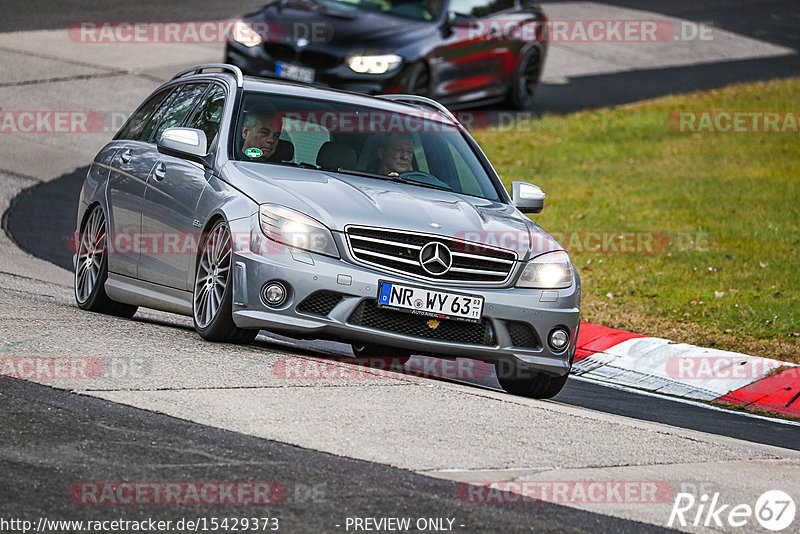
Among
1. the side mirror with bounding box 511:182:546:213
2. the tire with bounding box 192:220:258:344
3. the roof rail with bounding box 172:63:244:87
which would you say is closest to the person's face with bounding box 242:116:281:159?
the roof rail with bounding box 172:63:244:87

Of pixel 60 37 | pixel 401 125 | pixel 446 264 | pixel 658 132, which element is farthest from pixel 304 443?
pixel 60 37

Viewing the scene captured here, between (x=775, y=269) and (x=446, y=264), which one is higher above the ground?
(x=446, y=264)

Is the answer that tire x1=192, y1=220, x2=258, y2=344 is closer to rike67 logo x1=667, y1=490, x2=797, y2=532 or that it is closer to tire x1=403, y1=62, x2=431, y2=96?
rike67 logo x1=667, y1=490, x2=797, y2=532

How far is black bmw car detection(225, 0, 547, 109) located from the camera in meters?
17.5

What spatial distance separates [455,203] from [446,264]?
753 millimetres

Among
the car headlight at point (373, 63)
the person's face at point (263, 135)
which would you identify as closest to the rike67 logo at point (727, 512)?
the person's face at point (263, 135)

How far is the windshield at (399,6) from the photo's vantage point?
18.5 m

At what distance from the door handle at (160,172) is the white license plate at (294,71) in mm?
8351

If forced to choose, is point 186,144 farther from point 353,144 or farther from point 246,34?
point 246,34

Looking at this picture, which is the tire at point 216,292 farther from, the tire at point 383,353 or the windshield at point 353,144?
the tire at point 383,353

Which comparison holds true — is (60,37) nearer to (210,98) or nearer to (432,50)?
(432,50)

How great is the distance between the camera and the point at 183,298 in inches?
340

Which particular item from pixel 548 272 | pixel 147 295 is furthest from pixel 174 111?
pixel 548 272

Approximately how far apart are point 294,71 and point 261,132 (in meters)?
8.69
